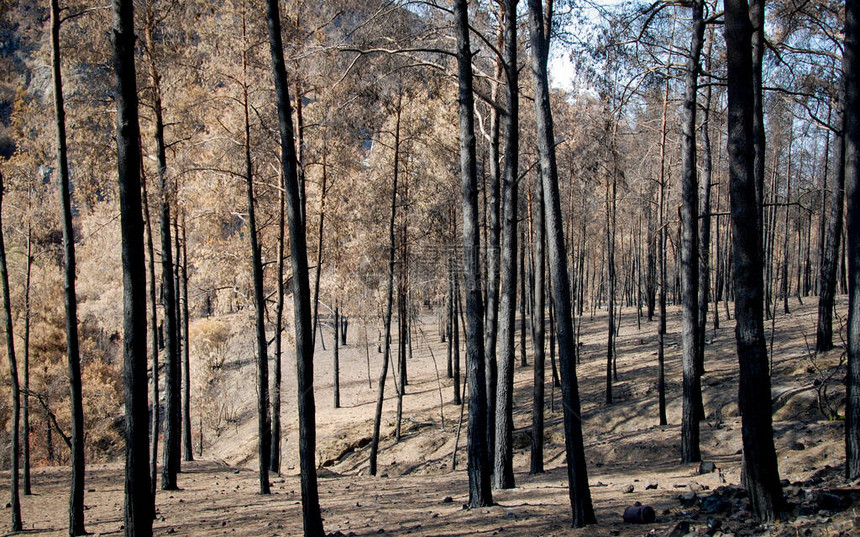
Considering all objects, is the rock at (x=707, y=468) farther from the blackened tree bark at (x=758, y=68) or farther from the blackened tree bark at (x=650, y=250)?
the blackened tree bark at (x=650, y=250)

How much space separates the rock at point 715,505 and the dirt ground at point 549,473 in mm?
19

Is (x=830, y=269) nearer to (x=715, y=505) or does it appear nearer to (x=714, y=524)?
(x=715, y=505)

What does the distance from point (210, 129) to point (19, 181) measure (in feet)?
16.2

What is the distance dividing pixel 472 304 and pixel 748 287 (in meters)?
3.75

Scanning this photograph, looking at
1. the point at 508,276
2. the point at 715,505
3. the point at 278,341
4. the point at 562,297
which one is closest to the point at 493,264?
the point at 508,276

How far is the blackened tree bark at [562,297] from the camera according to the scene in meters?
6.50

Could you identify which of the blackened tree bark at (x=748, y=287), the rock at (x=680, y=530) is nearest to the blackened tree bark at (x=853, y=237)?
the blackened tree bark at (x=748, y=287)

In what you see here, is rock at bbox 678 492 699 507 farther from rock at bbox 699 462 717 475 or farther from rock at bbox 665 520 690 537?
rock at bbox 699 462 717 475

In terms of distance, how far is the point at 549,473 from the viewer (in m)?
12.4

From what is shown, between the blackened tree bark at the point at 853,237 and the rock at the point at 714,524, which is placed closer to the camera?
the rock at the point at 714,524

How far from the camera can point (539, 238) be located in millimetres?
11477

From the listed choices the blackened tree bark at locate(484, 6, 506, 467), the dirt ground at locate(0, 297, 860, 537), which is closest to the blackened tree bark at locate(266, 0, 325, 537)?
the dirt ground at locate(0, 297, 860, 537)

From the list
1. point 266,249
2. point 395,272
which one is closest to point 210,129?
point 266,249

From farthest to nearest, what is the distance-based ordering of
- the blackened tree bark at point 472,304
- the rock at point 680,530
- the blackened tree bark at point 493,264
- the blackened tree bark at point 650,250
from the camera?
the blackened tree bark at point 650,250 → the blackened tree bark at point 493,264 → the blackened tree bark at point 472,304 → the rock at point 680,530
